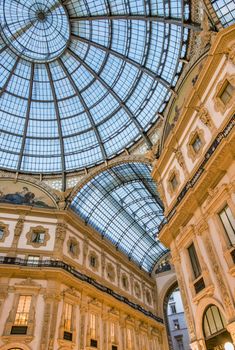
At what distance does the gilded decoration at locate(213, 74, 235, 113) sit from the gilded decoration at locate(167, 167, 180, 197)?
6153mm

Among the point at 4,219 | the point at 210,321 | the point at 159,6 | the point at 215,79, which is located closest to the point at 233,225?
the point at 210,321

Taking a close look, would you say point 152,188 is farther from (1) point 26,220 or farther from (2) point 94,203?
(1) point 26,220

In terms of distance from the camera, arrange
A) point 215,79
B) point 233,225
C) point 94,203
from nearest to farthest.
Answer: point 233,225
point 215,79
point 94,203

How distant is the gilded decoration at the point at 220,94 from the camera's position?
1563 cm

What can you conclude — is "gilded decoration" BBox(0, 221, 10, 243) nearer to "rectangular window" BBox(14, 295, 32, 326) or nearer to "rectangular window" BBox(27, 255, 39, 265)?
"rectangular window" BBox(27, 255, 39, 265)

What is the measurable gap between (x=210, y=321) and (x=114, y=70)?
26.7m

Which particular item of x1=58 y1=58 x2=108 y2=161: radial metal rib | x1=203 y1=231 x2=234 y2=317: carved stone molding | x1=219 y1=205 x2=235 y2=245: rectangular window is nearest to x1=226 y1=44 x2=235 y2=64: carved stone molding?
x1=219 y1=205 x2=235 y2=245: rectangular window

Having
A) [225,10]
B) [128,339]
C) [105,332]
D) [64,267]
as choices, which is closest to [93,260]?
[64,267]

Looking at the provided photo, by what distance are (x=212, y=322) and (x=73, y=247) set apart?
18515 mm

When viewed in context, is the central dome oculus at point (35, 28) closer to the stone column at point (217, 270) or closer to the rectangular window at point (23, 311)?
the rectangular window at point (23, 311)

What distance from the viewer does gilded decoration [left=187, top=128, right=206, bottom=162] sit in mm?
18308

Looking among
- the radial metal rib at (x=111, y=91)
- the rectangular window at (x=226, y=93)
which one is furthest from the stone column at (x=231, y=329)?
the radial metal rib at (x=111, y=91)

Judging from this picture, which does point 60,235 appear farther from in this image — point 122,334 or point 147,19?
point 147,19

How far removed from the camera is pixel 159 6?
23.8 metres
